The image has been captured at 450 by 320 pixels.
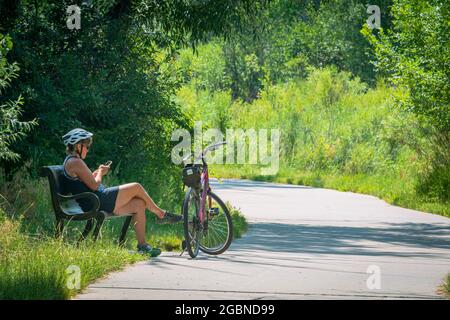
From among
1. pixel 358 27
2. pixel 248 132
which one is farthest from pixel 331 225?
pixel 358 27

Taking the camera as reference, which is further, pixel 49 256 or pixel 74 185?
pixel 74 185

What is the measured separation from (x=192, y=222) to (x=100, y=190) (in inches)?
43.5

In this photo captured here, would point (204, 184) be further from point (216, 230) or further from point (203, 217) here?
point (216, 230)

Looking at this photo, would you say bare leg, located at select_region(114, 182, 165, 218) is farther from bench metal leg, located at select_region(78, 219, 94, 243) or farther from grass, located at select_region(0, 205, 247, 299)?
grass, located at select_region(0, 205, 247, 299)

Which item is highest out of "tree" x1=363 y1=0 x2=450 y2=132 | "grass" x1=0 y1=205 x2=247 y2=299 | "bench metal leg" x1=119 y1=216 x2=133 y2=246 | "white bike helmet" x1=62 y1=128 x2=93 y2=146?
"tree" x1=363 y1=0 x2=450 y2=132

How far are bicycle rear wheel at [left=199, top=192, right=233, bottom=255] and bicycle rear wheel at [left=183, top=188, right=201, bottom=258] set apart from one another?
0.17m

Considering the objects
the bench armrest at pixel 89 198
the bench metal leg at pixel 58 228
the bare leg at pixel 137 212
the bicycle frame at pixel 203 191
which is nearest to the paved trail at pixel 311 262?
the bare leg at pixel 137 212

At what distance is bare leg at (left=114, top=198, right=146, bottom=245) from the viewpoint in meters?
13.8

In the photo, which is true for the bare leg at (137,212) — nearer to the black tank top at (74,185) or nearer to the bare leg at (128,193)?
the bare leg at (128,193)

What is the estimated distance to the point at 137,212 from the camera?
546 inches

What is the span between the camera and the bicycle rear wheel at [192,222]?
13836mm

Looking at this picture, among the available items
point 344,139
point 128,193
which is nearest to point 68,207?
point 128,193

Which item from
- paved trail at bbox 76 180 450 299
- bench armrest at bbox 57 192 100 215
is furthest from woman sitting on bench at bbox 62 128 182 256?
paved trail at bbox 76 180 450 299

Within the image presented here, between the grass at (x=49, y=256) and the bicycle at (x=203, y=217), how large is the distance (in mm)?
934
